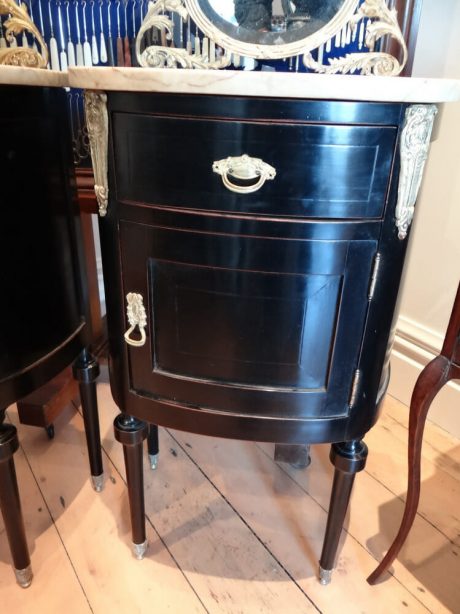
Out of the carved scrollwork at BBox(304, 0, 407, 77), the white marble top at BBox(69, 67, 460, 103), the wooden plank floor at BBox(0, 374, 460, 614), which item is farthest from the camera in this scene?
the wooden plank floor at BBox(0, 374, 460, 614)

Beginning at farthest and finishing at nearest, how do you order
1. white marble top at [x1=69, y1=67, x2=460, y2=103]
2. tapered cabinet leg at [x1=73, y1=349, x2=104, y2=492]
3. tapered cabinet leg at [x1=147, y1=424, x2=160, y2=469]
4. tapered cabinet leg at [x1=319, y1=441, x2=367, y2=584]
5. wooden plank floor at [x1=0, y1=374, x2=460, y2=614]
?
tapered cabinet leg at [x1=147, y1=424, x2=160, y2=469] < tapered cabinet leg at [x1=73, y1=349, x2=104, y2=492] < wooden plank floor at [x1=0, y1=374, x2=460, y2=614] < tapered cabinet leg at [x1=319, y1=441, x2=367, y2=584] < white marble top at [x1=69, y1=67, x2=460, y2=103]

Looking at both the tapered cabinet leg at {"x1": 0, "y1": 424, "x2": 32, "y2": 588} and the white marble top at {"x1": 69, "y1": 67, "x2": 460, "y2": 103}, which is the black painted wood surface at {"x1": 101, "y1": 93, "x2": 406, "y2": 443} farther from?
the tapered cabinet leg at {"x1": 0, "y1": 424, "x2": 32, "y2": 588}

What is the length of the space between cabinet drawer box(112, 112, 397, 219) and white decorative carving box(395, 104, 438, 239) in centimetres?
2

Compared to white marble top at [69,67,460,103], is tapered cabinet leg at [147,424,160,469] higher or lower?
lower

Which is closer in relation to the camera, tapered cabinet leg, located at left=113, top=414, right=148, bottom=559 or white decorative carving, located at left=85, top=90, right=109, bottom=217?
white decorative carving, located at left=85, top=90, right=109, bottom=217

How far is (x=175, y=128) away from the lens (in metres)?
0.63

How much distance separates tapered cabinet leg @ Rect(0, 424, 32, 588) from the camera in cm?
81

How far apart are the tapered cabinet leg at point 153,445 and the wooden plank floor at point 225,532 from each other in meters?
0.02

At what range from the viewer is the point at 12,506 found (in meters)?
0.84

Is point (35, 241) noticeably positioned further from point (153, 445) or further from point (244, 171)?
point (153, 445)

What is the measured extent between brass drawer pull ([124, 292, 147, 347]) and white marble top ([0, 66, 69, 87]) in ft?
1.01

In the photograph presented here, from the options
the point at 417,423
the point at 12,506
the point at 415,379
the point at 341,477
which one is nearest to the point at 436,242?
the point at 415,379

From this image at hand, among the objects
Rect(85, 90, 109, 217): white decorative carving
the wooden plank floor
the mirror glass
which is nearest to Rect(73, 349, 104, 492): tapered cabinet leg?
the wooden plank floor

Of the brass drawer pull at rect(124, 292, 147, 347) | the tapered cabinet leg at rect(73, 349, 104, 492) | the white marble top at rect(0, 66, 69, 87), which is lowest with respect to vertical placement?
the tapered cabinet leg at rect(73, 349, 104, 492)
